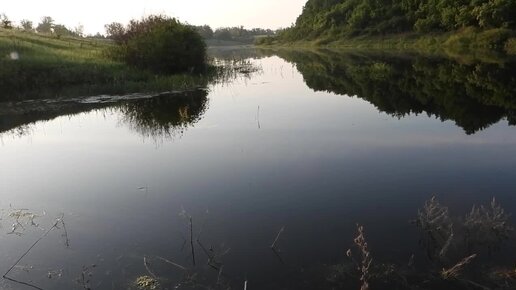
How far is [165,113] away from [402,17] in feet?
241

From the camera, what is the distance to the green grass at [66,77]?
27.5 metres

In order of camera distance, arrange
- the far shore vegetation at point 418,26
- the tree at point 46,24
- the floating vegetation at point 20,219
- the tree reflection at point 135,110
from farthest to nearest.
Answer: the tree at point 46,24 < the far shore vegetation at point 418,26 < the tree reflection at point 135,110 < the floating vegetation at point 20,219

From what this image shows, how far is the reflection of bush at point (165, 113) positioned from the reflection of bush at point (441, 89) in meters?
9.13

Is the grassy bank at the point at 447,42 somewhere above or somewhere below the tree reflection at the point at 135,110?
above

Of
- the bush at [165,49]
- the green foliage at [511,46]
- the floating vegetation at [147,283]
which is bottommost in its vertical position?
the floating vegetation at [147,283]

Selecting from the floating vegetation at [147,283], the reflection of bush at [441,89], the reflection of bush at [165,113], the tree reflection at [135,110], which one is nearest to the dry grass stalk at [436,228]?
the floating vegetation at [147,283]

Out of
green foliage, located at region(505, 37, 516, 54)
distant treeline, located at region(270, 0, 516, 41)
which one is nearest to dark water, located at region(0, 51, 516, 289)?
green foliage, located at region(505, 37, 516, 54)

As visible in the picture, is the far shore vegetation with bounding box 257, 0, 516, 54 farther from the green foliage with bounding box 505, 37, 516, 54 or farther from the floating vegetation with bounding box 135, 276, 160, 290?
the floating vegetation with bounding box 135, 276, 160, 290

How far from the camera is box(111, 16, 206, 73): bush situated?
1399 inches

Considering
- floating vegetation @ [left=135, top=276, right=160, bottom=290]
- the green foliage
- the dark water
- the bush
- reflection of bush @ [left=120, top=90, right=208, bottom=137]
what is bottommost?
floating vegetation @ [left=135, top=276, right=160, bottom=290]

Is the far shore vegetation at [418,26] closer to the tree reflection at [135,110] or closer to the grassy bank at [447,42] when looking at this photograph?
the grassy bank at [447,42]

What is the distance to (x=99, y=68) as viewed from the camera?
31391mm

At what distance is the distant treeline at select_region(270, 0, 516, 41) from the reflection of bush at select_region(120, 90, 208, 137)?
44819mm

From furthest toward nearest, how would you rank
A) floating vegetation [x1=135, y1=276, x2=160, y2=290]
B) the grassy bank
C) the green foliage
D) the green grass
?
the grassy bank
the green foliage
the green grass
floating vegetation [x1=135, y1=276, x2=160, y2=290]
